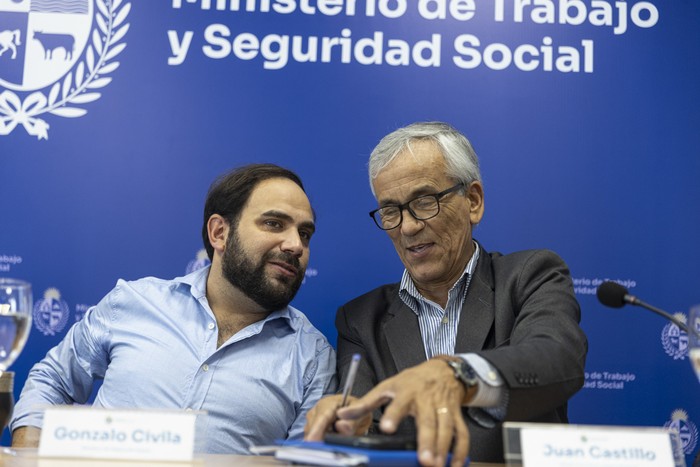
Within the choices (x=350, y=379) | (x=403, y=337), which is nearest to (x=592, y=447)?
(x=350, y=379)

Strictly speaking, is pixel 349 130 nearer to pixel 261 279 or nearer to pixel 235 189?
pixel 235 189

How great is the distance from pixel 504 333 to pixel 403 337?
303 millimetres

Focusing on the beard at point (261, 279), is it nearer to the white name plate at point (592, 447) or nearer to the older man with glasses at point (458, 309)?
the older man with glasses at point (458, 309)

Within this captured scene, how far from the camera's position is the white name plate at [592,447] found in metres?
1.12

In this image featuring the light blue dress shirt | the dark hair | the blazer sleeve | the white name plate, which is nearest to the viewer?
the white name plate

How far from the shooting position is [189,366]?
224 centimetres

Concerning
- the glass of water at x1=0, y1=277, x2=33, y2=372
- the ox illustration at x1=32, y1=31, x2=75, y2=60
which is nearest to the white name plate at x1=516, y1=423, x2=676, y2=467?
the glass of water at x1=0, y1=277, x2=33, y2=372

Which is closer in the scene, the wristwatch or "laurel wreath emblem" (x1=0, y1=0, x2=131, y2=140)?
the wristwatch

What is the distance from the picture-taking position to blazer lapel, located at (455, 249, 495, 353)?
2.08m

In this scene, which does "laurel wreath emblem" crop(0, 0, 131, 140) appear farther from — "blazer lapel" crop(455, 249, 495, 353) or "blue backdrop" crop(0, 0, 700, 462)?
"blazer lapel" crop(455, 249, 495, 353)

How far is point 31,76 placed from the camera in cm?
284

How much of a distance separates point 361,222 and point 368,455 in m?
1.72

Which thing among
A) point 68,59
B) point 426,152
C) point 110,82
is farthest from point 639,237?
point 68,59

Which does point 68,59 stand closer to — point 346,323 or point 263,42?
point 263,42
